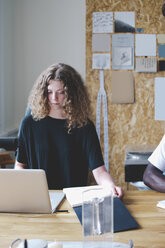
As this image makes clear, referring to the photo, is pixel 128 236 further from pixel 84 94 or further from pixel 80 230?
pixel 84 94

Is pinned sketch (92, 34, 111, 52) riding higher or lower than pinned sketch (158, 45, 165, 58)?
higher

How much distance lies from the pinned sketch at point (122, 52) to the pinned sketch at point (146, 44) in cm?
8

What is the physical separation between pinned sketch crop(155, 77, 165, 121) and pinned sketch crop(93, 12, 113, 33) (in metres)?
0.77

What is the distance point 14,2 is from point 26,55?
2.00 feet

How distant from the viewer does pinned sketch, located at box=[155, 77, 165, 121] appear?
3.19 metres

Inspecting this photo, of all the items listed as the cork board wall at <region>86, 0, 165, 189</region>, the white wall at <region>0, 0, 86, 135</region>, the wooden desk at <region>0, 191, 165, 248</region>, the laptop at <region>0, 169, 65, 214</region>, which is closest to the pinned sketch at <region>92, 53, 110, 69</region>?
the cork board wall at <region>86, 0, 165, 189</region>

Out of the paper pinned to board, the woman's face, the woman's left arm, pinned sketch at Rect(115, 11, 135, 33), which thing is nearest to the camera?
the paper pinned to board

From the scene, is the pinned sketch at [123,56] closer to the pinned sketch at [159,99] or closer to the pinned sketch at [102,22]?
the pinned sketch at [102,22]

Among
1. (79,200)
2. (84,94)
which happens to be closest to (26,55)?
(84,94)

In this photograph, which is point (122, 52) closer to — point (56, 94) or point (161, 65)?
point (161, 65)

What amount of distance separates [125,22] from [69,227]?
261cm

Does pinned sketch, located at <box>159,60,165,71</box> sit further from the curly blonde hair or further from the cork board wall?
the curly blonde hair

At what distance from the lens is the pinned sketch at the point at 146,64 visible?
10.4 feet


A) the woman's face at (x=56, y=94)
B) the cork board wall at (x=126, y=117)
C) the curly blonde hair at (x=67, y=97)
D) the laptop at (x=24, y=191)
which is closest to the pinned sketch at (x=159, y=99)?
the cork board wall at (x=126, y=117)
